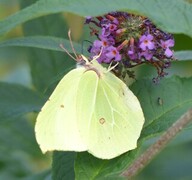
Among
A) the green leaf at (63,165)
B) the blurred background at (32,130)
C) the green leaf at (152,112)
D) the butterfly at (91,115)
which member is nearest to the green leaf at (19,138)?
the blurred background at (32,130)

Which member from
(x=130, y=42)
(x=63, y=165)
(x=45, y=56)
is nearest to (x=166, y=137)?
(x=130, y=42)

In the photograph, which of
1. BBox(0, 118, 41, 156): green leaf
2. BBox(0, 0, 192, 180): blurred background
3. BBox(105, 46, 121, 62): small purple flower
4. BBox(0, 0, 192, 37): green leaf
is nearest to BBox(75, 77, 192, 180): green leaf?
BBox(105, 46, 121, 62): small purple flower

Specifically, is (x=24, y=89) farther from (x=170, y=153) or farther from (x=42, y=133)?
(x=170, y=153)

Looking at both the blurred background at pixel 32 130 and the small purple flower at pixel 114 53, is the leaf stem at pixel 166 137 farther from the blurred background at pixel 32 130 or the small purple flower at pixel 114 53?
the blurred background at pixel 32 130

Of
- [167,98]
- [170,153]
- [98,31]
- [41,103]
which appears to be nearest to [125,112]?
[167,98]

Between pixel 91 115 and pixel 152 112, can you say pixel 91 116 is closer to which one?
pixel 91 115
